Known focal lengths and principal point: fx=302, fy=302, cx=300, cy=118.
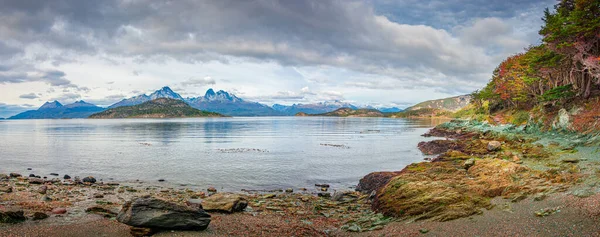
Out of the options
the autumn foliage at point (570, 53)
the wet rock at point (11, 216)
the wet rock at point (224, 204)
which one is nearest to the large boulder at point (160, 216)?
the wet rock at point (224, 204)

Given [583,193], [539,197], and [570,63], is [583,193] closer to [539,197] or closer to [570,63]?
[539,197]

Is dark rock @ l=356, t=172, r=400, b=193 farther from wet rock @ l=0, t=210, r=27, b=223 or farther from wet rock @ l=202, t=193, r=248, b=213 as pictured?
wet rock @ l=0, t=210, r=27, b=223

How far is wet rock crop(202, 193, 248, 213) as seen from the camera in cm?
1941

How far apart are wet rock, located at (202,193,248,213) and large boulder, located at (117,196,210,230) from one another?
468cm

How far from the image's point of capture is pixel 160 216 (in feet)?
44.8

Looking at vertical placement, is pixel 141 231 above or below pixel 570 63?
below

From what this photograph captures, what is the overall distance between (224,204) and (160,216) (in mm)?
6395

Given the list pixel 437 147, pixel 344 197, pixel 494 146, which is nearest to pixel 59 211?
pixel 344 197

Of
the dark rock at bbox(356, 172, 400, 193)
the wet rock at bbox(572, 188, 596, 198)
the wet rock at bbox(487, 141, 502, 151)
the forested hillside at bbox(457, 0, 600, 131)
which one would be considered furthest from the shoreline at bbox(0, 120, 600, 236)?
the forested hillside at bbox(457, 0, 600, 131)

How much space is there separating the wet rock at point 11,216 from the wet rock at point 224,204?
8838mm

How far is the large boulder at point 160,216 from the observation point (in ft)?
44.4

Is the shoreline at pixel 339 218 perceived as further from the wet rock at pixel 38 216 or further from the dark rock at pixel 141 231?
the dark rock at pixel 141 231

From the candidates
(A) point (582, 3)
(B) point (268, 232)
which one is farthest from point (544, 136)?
(B) point (268, 232)

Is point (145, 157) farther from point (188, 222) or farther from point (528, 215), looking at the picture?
point (528, 215)
